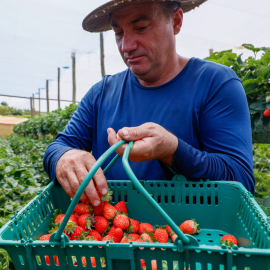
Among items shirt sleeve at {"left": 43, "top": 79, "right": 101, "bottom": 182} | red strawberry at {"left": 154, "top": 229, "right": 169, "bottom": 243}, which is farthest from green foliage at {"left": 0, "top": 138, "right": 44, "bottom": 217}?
red strawberry at {"left": 154, "top": 229, "right": 169, "bottom": 243}

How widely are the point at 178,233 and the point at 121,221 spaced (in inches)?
23.8

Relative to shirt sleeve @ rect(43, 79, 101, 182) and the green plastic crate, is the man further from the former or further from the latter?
the green plastic crate

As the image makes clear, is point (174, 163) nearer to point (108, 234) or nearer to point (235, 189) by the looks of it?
point (235, 189)

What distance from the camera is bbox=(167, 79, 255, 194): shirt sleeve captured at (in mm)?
1208

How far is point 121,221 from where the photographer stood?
4.05 feet

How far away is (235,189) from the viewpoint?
1224 mm

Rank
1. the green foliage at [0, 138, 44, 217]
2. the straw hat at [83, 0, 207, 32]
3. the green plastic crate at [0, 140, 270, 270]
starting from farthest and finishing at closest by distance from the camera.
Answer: the green foliage at [0, 138, 44, 217], the straw hat at [83, 0, 207, 32], the green plastic crate at [0, 140, 270, 270]

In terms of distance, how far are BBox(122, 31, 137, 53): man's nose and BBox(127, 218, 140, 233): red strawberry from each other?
986mm

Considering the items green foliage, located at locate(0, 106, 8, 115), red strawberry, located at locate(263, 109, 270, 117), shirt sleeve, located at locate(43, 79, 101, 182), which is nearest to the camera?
shirt sleeve, located at locate(43, 79, 101, 182)

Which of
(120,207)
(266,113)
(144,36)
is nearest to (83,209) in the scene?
(120,207)

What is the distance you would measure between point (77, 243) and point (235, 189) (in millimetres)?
817

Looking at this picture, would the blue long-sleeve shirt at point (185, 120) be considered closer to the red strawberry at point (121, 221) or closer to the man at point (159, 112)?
the man at point (159, 112)

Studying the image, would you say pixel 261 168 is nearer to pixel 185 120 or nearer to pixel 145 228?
pixel 185 120

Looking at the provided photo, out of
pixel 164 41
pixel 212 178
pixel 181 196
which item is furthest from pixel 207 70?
pixel 181 196
